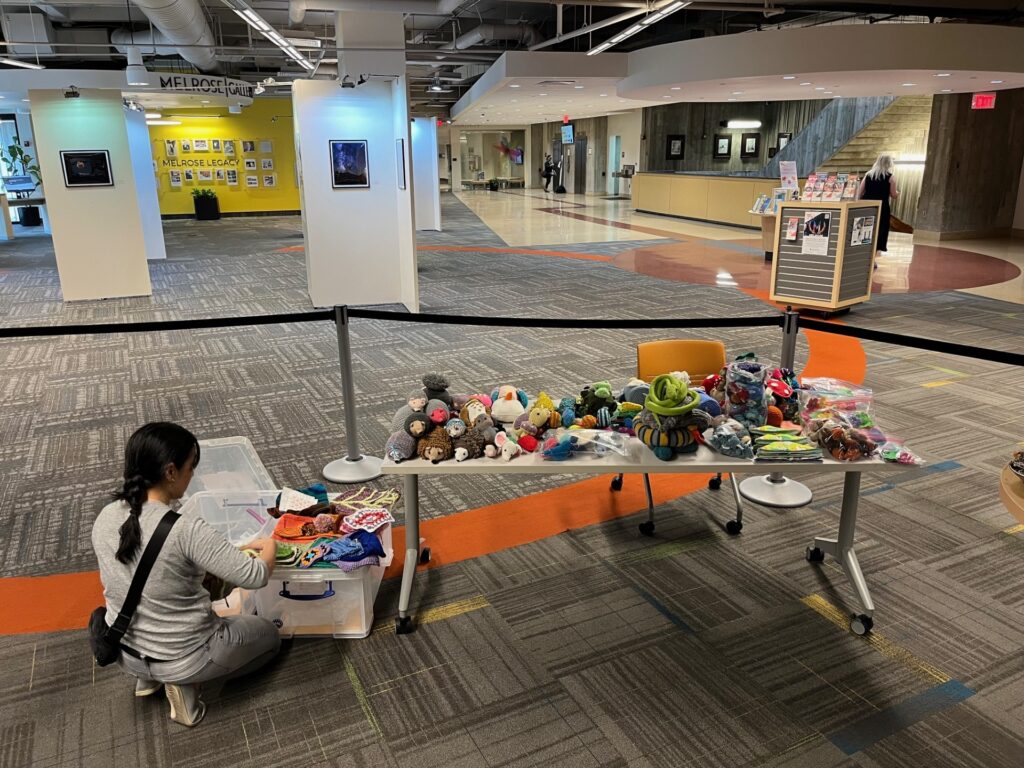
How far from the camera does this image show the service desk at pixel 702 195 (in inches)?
661

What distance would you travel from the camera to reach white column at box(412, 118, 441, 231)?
1744cm

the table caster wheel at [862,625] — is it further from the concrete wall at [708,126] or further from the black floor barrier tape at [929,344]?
the concrete wall at [708,126]

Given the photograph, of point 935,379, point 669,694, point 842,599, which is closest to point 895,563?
point 842,599

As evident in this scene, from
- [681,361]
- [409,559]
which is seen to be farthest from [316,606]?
[681,361]

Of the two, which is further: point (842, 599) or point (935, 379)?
point (935, 379)

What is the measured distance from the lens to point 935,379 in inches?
228

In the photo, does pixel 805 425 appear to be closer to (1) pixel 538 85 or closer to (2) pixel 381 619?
(2) pixel 381 619

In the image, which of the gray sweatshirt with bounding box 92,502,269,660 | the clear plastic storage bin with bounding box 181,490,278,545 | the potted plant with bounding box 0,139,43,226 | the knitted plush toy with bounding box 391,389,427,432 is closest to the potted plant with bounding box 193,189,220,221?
the potted plant with bounding box 0,139,43,226

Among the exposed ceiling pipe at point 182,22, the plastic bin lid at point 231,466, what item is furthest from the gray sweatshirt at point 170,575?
the exposed ceiling pipe at point 182,22

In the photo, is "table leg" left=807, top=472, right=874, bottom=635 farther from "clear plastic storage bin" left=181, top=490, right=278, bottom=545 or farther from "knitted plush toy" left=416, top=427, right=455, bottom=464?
"clear plastic storage bin" left=181, top=490, right=278, bottom=545

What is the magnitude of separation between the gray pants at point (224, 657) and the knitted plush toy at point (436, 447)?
2.65 ft

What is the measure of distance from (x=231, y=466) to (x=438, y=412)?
67.8 inches

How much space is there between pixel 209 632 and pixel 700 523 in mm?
2285

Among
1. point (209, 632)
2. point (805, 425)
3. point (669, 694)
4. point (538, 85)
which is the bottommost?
point (669, 694)
